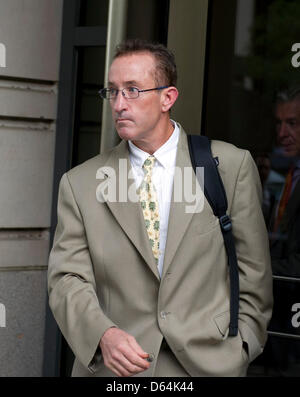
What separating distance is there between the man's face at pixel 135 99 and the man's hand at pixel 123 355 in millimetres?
814

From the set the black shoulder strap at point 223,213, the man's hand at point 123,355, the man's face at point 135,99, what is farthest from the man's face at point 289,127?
the man's hand at point 123,355

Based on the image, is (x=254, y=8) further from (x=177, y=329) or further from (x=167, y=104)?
(x=177, y=329)

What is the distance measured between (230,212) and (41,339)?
2437mm

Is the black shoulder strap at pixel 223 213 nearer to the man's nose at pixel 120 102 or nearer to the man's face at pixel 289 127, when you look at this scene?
the man's nose at pixel 120 102

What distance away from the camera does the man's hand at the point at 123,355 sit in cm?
317

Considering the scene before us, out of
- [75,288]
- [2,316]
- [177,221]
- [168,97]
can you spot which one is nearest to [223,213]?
[177,221]

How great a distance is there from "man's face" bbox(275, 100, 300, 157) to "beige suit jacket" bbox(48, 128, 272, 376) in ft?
4.50

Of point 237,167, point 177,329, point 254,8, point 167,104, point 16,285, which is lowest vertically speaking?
point 16,285

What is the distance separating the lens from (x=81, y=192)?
144 inches

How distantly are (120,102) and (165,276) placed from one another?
70 cm

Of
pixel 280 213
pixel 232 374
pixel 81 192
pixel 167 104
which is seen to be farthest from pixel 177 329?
pixel 280 213

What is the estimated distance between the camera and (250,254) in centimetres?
367

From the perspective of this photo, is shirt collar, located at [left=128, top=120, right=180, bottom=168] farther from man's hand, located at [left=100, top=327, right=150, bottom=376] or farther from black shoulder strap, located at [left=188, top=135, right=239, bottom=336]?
man's hand, located at [left=100, top=327, right=150, bottom=376]

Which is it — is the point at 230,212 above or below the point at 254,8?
below
